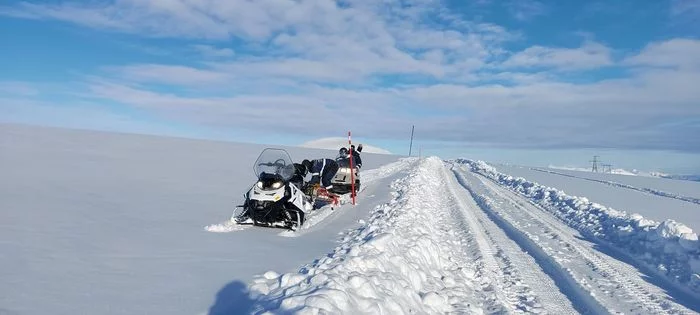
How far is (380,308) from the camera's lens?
459 centimetres

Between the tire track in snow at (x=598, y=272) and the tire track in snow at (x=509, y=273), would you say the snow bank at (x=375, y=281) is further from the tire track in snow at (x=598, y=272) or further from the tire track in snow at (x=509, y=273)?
the tire track in snow at (x=598, y=272)

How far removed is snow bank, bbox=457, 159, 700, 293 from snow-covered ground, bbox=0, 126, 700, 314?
42mm

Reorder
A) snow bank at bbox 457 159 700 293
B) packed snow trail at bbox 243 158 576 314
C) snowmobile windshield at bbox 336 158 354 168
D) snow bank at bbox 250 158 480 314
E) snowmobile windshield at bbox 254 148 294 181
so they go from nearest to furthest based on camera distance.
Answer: snow bank at bbox 250 158 480 314
packed snow trail at bbox 243 158 576 314
snow bank at bbox 457 159 700 293
snowmobile windshield at bbox 254 148 294 181
snowmobile windshield at bbox 336 158 354 168

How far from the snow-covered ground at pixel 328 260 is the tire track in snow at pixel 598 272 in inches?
1.4

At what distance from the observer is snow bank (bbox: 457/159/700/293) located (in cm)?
783

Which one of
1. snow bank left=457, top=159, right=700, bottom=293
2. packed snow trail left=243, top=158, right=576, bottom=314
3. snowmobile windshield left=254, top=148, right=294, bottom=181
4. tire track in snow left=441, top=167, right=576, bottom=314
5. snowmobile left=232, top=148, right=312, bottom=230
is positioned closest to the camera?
packed snow trail left=243, top=158, right=576, bottom=314

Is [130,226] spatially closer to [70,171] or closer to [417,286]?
[417,286]

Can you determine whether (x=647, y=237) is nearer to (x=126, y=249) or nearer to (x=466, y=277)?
(x=466, y=277)

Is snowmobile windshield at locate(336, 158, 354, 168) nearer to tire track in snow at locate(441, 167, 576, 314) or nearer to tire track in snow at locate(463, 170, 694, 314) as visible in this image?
tire track in snow at locate(441, 167, 576, 314)

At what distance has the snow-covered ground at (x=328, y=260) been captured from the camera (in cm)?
478

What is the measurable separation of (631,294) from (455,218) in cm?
581

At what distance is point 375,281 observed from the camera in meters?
5.32

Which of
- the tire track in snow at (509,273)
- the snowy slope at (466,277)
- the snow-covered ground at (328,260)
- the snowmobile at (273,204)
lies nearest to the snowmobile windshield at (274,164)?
the snowmobile at (273,204)

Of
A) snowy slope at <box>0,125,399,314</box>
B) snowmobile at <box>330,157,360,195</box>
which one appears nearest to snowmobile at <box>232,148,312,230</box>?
snowy slope at <box>0,125,399,314</box>
